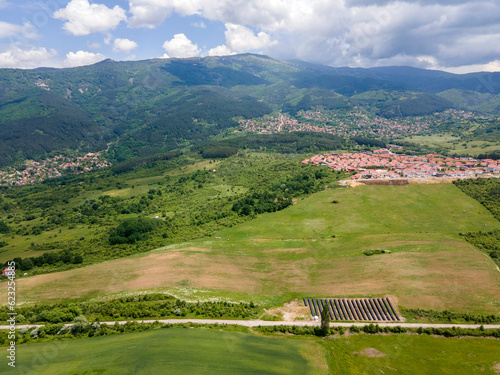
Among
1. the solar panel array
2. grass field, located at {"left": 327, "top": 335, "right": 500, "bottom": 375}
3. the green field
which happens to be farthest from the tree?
the solar panel array

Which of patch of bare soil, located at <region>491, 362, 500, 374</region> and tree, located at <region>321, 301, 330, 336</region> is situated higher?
tree, located at <region>321, 301, 330, 336</region>

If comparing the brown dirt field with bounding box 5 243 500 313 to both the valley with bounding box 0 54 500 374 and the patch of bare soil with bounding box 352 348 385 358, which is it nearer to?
the valley with bounding box 0 54 500 374

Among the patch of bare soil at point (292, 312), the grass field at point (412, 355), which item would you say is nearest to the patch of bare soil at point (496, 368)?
the grass field at point (412, 355)

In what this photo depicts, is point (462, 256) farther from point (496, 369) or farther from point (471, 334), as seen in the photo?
point (496, 369)

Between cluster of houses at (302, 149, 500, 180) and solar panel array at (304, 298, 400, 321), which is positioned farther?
cluster of houses at (302, 149, 500, 180)

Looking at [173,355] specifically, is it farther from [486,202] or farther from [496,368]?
[486,202]

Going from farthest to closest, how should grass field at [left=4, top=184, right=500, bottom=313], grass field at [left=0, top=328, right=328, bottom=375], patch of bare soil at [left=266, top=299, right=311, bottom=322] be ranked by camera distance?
grass field at [left=4, top=184, right=500, bottom=313] → patch of bare soil at [left=266, top=299, right=311, bottom=322] → grass field at [left=0, top=328, right=328, bottom=375]

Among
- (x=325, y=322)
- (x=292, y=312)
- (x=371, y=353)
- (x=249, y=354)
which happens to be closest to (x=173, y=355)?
(x=249, y=354)
